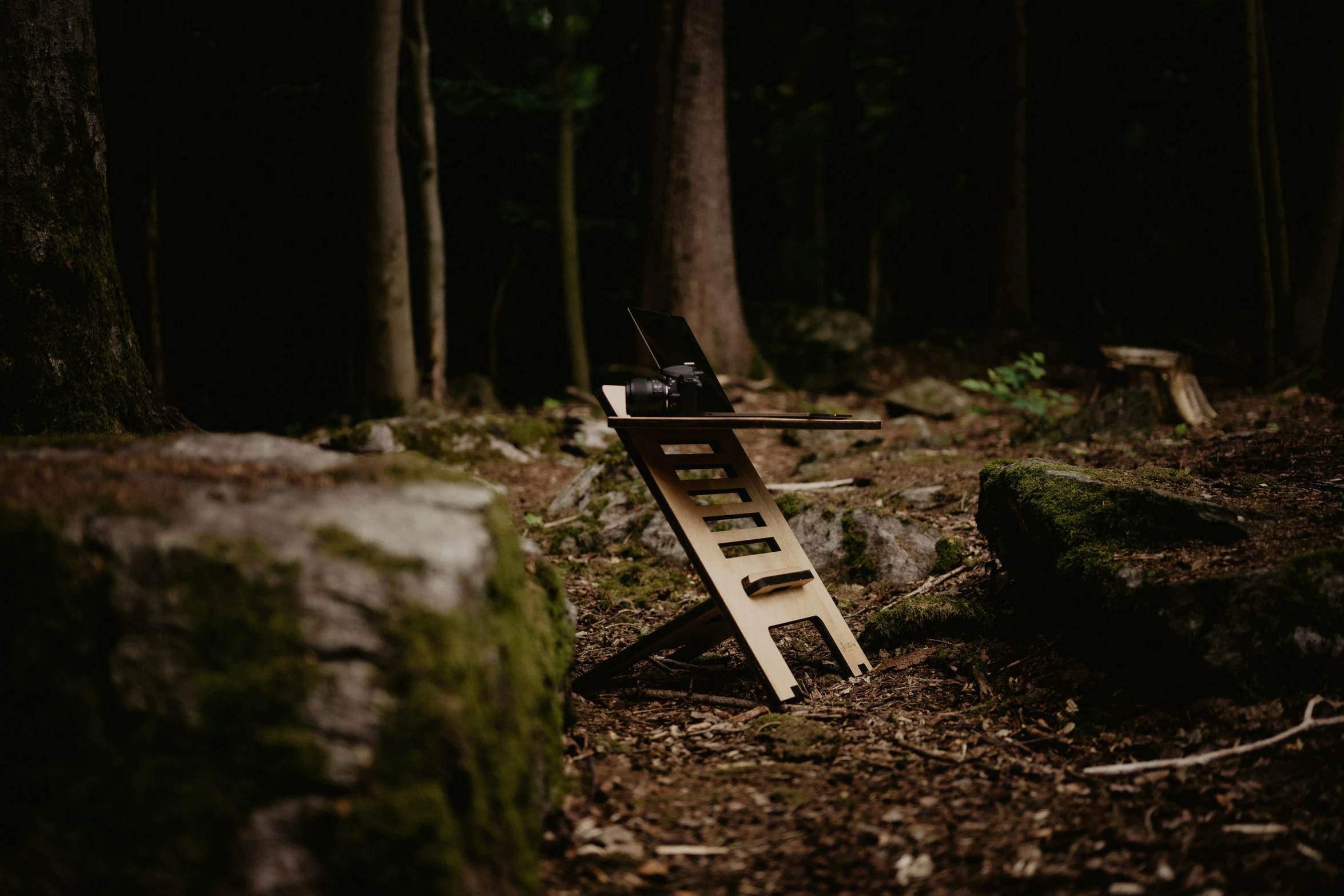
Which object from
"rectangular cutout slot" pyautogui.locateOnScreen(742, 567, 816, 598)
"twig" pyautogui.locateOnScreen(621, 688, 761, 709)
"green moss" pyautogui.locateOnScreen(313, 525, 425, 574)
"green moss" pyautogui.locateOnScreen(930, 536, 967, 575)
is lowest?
"twig" pyautogui.locateOnScreen(621, 688, 761, 709)

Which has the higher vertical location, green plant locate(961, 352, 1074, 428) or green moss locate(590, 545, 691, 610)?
green plant locate(961, 352, 1074, 428)

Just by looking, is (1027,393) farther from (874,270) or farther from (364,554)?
(874,270)

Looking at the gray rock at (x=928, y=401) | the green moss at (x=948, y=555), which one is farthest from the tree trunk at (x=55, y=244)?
the gray rock at (x=928, y=401)

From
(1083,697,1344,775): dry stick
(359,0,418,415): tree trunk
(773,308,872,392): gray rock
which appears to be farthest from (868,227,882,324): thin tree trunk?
(1083,697,1344,775): dry stick

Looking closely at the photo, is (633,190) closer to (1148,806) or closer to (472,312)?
(472,312)

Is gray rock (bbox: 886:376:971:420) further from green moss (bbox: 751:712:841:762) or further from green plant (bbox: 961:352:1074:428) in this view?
green moss (bbox: 751:712:841:762)

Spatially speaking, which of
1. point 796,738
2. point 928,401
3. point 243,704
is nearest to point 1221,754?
point 796,738

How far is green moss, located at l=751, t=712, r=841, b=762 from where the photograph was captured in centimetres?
289

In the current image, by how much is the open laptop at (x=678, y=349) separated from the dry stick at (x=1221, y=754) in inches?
55.1

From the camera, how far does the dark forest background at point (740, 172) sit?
36.6ft

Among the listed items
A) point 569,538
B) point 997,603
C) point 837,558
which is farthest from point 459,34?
point 997,603

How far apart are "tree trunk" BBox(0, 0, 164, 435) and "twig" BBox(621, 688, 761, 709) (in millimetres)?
2495

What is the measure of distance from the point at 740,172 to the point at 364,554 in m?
13.7

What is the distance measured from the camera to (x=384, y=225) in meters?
8.10
